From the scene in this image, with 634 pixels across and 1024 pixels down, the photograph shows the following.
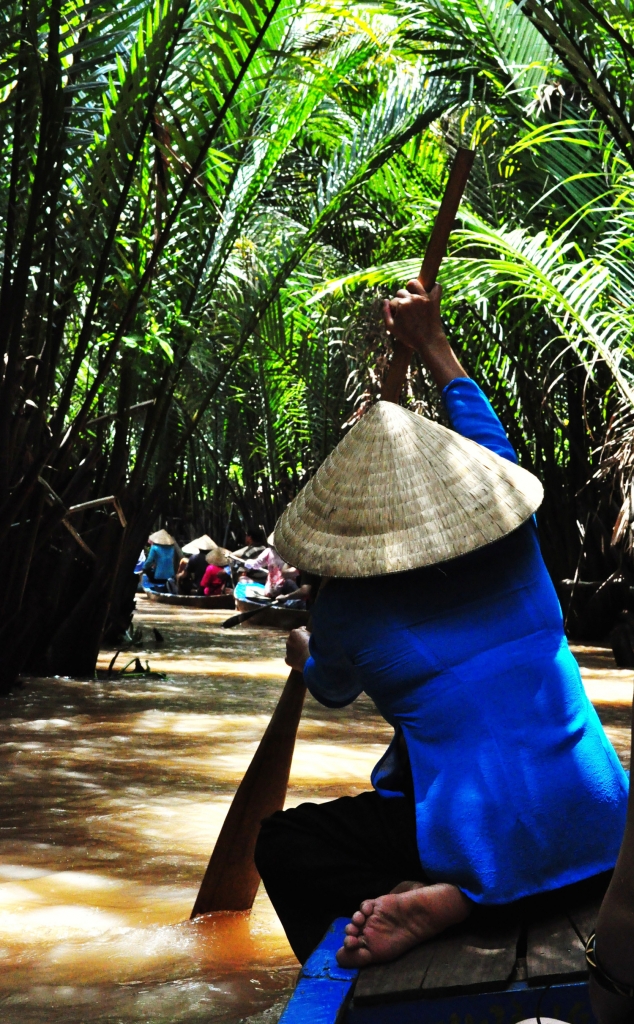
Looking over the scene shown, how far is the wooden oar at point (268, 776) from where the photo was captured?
7.86ft

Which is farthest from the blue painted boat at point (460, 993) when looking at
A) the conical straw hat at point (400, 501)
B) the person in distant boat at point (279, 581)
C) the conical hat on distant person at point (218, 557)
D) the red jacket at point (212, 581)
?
the conical hat on distant person at point (218, 557)

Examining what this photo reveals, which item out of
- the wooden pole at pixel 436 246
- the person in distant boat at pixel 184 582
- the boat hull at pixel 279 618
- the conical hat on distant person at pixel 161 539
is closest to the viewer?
the wooden pole at pixel 436 246

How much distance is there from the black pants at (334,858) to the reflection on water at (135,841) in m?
0.39

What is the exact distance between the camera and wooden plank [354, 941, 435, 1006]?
5.23 ft

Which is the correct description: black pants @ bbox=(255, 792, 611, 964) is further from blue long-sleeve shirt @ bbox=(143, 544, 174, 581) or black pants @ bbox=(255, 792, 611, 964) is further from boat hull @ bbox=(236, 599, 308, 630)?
blue long-sleeve shirt @ bbox=(143, 544, 174, 581)

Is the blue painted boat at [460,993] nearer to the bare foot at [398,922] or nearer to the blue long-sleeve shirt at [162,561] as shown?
the bare foot at [398,922]

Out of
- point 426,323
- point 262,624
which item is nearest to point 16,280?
point 426,323

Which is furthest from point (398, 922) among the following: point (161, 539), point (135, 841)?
point (161, 539)

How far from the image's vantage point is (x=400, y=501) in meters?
1.87

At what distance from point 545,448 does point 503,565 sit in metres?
7.62

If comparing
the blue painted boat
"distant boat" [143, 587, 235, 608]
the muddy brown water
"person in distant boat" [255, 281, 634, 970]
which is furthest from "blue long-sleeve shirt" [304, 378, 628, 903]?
"distant boat" [143, 587, 235, 608]

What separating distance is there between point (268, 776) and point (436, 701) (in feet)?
3.00

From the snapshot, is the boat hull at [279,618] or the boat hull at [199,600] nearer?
the boat hull at [279,618]

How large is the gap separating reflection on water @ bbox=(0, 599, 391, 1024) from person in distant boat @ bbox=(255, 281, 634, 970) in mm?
533
